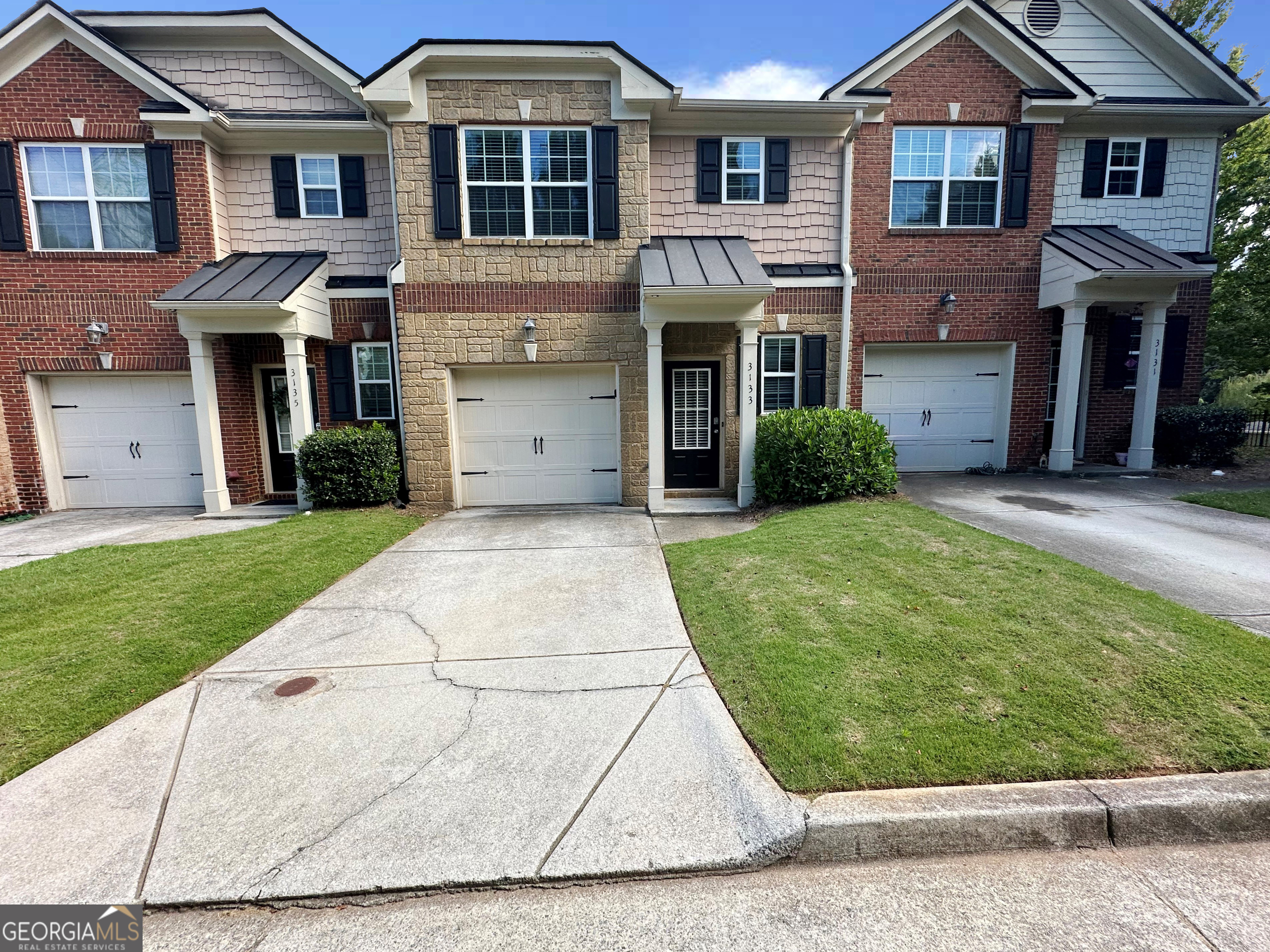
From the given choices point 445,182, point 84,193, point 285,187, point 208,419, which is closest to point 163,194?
point 84,193

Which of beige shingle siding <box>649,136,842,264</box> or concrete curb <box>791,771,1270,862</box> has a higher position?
beige shingle siding <box>649,136,842,264</box>

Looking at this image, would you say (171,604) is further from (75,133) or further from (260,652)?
(75,133)

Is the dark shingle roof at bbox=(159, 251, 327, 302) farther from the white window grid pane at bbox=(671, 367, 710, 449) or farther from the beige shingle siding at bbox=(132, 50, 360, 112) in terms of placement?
the white window grid pane at bbox=(671, 367, 710, 449)

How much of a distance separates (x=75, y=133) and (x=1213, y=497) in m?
18.0

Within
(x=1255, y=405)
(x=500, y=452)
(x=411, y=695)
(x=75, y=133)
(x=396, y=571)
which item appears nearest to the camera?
(x=411, y=695)

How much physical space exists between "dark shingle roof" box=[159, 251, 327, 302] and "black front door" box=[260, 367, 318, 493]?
1.75 meters

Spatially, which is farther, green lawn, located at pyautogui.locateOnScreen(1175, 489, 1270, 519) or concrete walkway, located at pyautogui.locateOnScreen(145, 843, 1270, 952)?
green lawn, located at pyautogui.locateOnScreen(1175, 489, 1270, 519)

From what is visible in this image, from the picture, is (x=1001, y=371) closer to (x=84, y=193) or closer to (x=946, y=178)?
(x=946, y=178)

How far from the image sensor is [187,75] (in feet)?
32.9

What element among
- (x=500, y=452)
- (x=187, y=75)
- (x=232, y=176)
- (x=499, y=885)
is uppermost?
(x=187, y=75)

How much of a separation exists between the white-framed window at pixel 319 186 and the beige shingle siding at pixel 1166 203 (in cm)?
1313

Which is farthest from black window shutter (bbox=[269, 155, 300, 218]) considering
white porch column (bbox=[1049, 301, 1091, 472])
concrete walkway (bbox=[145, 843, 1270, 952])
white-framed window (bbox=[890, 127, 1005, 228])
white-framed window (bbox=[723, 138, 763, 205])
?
white porch column (bbox=[1049, 301, 1091, 472])

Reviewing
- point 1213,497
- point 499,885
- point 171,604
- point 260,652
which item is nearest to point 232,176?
point 171,604

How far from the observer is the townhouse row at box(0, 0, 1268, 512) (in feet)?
29.4
